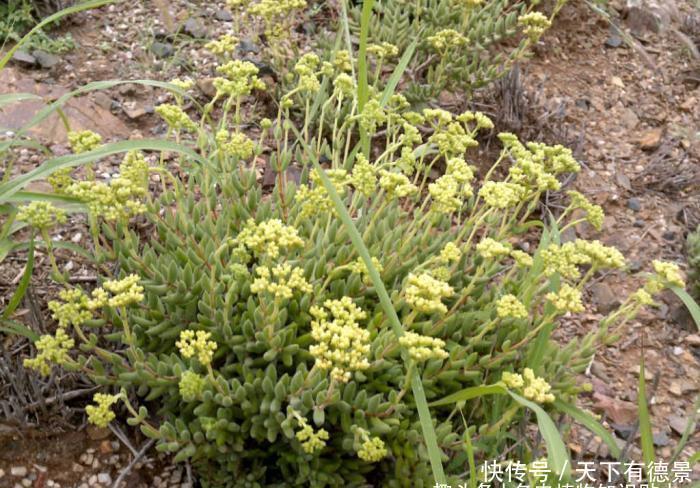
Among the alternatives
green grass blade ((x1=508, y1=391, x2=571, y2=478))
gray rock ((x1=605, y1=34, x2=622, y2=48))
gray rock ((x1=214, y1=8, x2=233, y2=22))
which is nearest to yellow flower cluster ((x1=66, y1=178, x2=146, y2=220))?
green grass blade ((x1=508, y1=391, x2=571, y2=478))

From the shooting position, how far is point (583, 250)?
2615 millimetres

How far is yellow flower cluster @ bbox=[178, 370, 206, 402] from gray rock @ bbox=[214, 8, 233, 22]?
304 cm

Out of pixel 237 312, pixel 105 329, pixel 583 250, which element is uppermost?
pixel 583 250

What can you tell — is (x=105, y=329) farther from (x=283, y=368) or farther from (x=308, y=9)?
(x=308, y=9)

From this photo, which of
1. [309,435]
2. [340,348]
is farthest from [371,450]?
[340,348]

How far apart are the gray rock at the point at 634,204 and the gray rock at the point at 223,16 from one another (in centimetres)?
272

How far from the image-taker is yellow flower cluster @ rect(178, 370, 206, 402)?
2.44m

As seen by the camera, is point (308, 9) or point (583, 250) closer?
point (583, 250)

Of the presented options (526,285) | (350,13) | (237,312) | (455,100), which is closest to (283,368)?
(237,312)

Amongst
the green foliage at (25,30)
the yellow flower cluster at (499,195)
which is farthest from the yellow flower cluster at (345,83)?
the green foliage at (25,30)

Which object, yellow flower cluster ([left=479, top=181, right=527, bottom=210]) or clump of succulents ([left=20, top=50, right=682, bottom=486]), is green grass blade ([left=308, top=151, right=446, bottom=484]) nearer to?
clump of succulents ([left=20, top=50, right=682, bottom=486])

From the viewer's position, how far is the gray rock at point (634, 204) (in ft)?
15.0

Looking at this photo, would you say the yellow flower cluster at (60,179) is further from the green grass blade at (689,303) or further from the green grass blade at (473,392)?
the green grass blade at (689,303)

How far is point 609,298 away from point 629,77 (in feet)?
7.15
